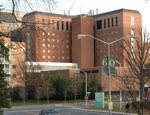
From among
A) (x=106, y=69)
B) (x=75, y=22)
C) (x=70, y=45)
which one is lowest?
(x=106, y=69)

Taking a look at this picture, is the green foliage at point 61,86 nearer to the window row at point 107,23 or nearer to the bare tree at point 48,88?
the bare tree at point 48,88

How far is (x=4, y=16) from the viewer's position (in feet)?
25.4

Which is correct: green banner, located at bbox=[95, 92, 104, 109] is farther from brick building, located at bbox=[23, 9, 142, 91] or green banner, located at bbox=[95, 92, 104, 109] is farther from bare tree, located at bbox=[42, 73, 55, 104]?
brick building, located at bbox=[23, 9, 142, 91]

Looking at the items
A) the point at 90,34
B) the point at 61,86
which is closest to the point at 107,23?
the point at 90,34

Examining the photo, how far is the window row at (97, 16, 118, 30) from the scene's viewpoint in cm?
11530

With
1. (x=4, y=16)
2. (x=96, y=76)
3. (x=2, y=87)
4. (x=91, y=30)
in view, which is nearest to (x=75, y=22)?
(x=91, y=30)

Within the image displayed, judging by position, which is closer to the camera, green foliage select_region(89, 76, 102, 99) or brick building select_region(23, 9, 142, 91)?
green foliage select_region(89, 76, 102, 99)

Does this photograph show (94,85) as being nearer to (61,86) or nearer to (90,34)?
(61,86)

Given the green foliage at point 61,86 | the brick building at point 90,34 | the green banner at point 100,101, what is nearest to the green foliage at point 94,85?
the green foliage at point 61,86

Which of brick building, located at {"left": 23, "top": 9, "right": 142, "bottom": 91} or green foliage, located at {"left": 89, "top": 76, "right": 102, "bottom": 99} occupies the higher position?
brick building, located at {"left": 23, "top": 9, "right": 142, "bottom": 91}

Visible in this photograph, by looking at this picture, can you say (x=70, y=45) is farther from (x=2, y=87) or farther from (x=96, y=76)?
(x=2, y=87)

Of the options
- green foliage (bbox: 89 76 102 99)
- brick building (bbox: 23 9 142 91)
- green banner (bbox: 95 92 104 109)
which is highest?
brick building (bbox: 23 9 142 91)

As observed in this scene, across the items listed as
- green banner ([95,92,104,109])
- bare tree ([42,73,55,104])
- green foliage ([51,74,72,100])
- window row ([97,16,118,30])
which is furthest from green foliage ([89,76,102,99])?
window row ([97,16,118,30])

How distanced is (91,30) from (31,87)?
4219 centimetres
